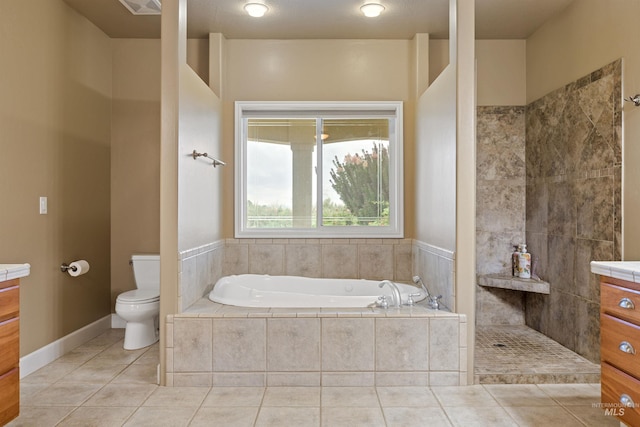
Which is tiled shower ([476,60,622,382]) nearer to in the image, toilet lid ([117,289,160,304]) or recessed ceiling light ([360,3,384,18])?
recessed ceiling light ([360,3,384,18])

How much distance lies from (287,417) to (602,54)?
292cm

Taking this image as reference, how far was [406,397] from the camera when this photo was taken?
2.62 meters

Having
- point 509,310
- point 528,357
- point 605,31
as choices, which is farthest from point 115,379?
point 605,31

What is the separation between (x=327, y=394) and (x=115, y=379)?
1338 millimetres

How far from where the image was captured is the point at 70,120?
11.4 feet

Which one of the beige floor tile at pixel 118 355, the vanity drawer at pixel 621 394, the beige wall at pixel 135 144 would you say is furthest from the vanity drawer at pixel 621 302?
the beige wall at pixel 135 144

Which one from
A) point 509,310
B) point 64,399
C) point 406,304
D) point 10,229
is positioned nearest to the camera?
point 64,399

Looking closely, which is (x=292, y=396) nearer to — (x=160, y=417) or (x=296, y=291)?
(x=160, y=417)

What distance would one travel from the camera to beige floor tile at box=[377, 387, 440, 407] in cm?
254

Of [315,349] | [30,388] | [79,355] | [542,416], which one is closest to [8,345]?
[30,388]

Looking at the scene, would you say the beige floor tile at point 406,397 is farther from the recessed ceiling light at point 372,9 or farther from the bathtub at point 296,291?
the recessed ceiling light at point 372,9

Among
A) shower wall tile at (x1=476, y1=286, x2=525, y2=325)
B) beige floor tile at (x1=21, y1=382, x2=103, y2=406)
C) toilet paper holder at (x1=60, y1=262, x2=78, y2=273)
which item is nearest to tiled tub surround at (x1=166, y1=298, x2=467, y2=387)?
beige floor tile at (x1=21, y1=382, x2=103, y2=406)

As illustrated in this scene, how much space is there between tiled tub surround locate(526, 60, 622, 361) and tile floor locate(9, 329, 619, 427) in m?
0.68

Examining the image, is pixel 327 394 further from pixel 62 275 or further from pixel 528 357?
pixel 62 275
